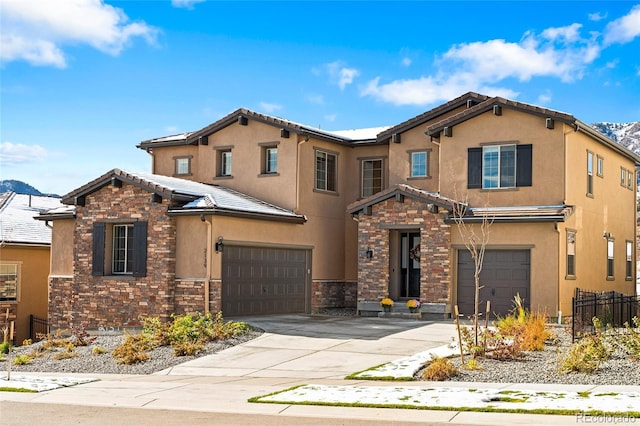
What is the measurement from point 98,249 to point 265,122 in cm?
749

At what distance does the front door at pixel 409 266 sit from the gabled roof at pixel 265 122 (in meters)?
4.55

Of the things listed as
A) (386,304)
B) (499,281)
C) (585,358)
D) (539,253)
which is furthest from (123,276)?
(585,358)

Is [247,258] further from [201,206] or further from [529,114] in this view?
[529,114]

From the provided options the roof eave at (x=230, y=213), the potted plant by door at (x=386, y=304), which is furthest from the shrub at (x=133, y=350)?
the potted plant by door at (x=386, y=304)

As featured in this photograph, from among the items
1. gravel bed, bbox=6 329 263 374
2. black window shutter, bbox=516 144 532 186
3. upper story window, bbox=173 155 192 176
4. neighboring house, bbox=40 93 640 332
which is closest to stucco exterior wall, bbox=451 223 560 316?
neighboring house, bbox=40 93 640 332

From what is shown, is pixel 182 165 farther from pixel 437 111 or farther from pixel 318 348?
pixel 318 348

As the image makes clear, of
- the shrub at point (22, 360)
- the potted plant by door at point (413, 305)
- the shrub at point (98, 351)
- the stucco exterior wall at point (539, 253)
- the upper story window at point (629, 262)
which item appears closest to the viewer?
the shrub at point (22, 360)

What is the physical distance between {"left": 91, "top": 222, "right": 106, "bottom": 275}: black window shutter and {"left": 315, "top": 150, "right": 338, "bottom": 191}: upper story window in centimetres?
791

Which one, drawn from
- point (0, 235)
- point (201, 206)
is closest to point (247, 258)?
point (201, 206)

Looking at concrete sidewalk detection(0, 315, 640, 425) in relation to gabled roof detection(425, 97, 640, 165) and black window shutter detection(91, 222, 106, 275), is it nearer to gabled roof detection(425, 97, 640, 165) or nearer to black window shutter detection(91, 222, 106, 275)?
black window shutter detection(91, 222, 106, 275)

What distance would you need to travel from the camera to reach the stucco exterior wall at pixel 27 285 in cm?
3128

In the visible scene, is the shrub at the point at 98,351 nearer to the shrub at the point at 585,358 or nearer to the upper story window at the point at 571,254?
the shrub at the point at 585,358

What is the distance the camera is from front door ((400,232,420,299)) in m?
27.5

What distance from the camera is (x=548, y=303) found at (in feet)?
80.0
